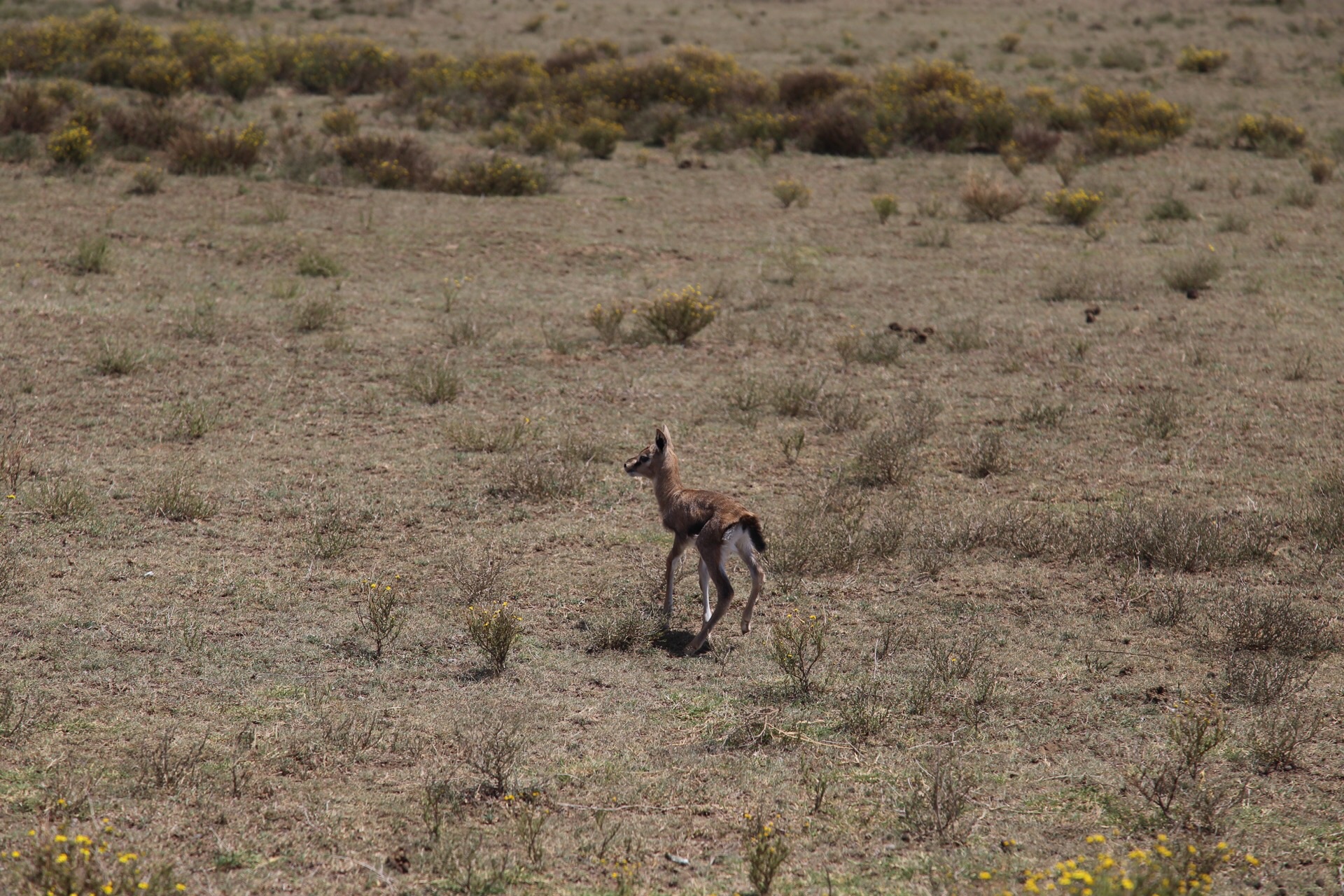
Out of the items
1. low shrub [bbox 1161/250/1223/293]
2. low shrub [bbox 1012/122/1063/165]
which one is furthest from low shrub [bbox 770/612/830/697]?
low shrub [bbox 1012/122/1063/165]

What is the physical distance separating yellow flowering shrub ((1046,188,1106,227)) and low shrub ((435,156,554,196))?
25.0ft

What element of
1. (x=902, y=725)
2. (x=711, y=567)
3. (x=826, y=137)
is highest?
(x=826, y=137)

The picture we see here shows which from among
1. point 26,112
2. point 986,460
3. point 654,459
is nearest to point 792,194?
point 986,460

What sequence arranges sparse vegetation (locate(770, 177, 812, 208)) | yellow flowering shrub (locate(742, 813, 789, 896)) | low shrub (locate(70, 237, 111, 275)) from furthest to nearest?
1. sparse vegetation (locate(770, 177, 812, 208))
2. low shrub (locate(70, 237, 111, 275))
3. yellow flowering shrub (locate(742, 813, 789, 896))

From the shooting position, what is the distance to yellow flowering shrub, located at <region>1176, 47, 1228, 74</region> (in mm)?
30344

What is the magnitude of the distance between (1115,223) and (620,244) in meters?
7.31

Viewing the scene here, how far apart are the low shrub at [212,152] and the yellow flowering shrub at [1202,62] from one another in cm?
2368

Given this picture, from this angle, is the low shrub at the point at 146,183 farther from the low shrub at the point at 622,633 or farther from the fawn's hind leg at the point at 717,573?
the fawn's hind leg at the point at 717,573

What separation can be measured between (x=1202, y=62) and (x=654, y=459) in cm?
2823

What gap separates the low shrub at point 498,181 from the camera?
17.9m

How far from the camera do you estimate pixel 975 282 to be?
14883mm

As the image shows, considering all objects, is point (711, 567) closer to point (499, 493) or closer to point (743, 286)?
point (499, 493)

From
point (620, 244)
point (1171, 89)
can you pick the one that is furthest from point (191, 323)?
point (1171, 89)

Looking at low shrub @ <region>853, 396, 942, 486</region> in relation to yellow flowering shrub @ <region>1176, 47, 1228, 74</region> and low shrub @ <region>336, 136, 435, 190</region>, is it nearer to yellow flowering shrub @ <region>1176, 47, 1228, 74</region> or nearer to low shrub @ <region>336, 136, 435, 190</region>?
low shrub @ <region>336, 136, 435, 190</region>
